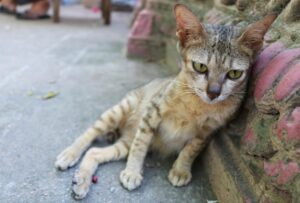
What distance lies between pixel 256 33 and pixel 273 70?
27cm

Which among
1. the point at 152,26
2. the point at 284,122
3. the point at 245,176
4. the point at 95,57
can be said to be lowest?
the point at 95,57

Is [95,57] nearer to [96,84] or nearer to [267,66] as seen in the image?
[96,84]

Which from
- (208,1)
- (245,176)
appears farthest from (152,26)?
(245,176)

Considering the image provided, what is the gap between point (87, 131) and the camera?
2.33 meters

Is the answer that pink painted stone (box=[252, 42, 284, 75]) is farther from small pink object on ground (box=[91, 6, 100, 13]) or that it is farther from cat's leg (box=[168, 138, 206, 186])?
small pink object on ground (box=[91, 6, 100, 13])

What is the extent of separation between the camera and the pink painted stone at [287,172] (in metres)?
1.25

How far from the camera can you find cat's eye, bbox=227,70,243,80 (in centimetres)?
178

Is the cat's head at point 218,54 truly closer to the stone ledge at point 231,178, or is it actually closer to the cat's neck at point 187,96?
the cat's neck at point 187,96

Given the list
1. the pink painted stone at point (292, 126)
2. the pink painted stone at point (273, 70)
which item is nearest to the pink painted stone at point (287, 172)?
the pink painted stone at point (292, 126)

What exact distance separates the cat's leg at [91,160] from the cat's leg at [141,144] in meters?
0.13

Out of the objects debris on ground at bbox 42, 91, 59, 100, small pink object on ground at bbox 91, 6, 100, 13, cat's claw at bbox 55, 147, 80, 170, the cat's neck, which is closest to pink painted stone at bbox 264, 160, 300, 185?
the cat's neck

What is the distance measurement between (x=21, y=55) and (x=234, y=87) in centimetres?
314

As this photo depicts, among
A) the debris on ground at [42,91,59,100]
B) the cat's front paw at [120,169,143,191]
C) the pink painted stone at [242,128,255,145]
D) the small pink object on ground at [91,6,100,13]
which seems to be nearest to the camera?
the pink painted stone at [242,128,255,145]

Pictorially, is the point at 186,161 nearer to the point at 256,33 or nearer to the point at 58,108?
the point at 256,33
